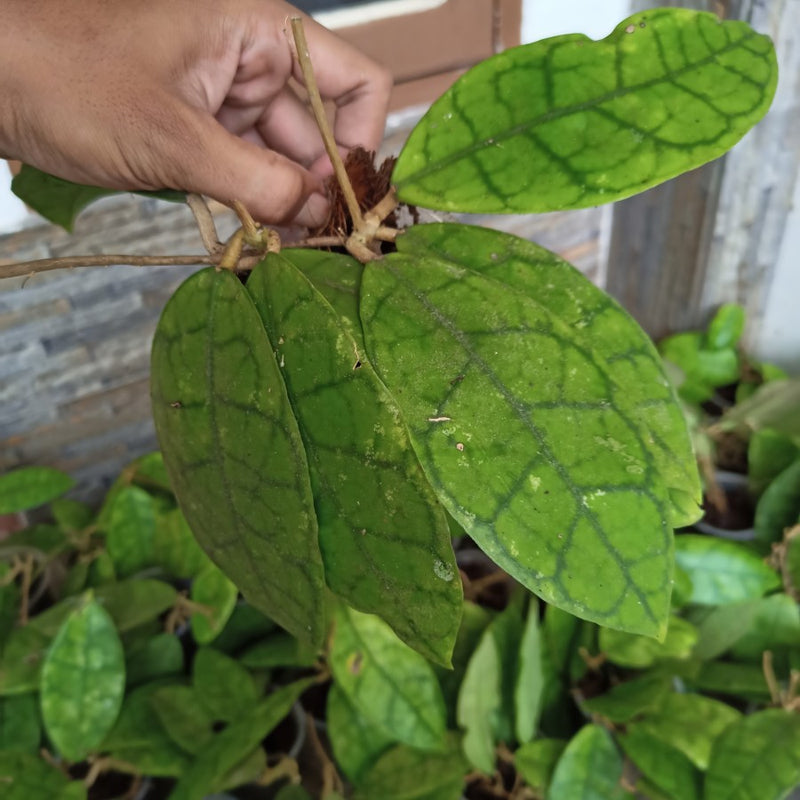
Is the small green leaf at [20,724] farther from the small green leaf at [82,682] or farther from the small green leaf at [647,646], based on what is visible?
the small green leaf at [647,646]

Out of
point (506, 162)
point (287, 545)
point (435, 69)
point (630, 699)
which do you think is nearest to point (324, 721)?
point (630, 699)

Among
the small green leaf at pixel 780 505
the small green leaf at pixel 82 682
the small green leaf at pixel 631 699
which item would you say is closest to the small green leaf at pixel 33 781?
the small green leaf at pixel 82 682

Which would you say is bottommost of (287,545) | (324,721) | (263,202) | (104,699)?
(324,721)

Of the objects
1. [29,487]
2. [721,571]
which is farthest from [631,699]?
[29,487]

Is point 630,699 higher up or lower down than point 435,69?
lower down

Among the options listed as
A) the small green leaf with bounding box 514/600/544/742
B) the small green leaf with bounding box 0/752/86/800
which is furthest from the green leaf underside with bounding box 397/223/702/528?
the small green leaf with bounding box 0/752/86/800

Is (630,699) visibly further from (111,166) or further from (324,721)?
(111,166)

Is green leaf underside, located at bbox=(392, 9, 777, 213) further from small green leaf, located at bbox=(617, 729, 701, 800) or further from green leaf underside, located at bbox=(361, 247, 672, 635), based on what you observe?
small green leaf, located at bbox=(617, 729, 701, 800)
